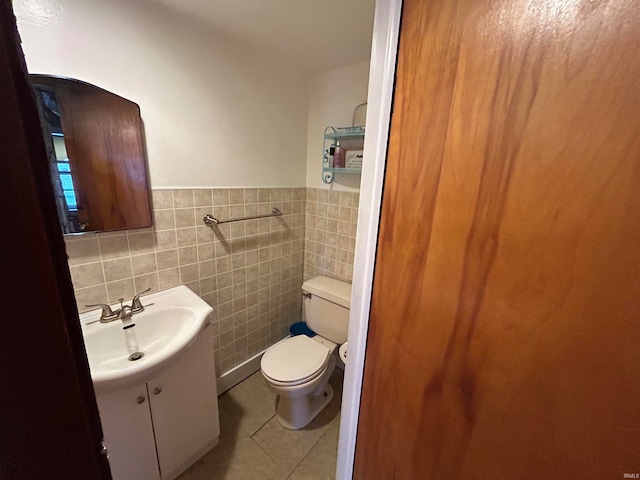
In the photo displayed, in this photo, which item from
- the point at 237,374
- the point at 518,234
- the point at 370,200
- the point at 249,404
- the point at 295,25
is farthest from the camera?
the point at 237,374

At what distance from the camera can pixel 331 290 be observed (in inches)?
65.3

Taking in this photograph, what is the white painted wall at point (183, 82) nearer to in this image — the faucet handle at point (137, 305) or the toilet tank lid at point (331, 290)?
the faucet handle at point (137, 305)

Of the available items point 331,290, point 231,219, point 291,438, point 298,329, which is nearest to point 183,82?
point 231,219

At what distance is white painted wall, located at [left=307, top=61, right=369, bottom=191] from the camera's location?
156cm

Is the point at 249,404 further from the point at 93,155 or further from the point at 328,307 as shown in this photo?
the point at 93,155

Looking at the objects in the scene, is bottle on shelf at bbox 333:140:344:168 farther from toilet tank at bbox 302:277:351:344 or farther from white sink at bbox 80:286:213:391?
white sink at bbox 80:286:213:391

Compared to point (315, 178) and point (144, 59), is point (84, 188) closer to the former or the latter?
point (144, 59)

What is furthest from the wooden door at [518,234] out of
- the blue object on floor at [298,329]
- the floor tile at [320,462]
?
the blue object on floor at [298,329]

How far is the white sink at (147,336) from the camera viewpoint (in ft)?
2.69

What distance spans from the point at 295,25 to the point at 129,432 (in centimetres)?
191

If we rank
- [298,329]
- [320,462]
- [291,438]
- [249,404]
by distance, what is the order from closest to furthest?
[320,462], [291,438], [249,404], [298,329]

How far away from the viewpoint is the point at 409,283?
596 mm

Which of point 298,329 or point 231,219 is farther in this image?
point 298,329

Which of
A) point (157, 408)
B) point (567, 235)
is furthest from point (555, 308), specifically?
point (157, 408)
